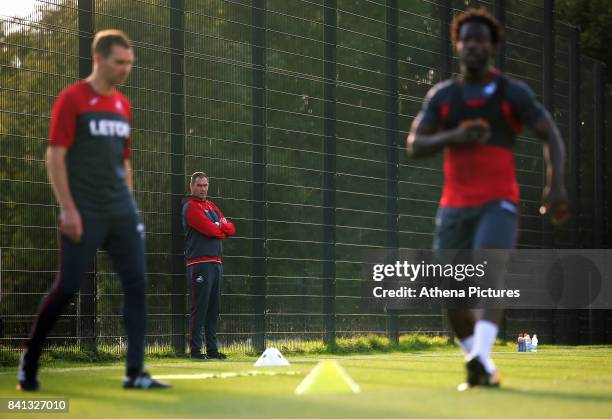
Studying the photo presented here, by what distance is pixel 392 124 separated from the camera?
18.0 m

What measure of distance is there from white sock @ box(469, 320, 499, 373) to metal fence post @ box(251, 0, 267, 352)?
8.95m

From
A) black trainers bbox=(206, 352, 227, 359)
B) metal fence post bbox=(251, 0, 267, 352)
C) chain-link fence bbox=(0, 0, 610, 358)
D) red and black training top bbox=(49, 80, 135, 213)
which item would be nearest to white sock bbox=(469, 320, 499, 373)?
red and black training top bbox=(49, 80, 135, 213)

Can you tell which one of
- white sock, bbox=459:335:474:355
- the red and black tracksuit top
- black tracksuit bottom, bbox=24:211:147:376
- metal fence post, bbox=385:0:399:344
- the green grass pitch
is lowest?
the green grass pitch

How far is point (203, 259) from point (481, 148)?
731cm

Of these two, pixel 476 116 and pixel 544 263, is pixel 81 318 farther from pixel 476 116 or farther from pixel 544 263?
pixel 544 263

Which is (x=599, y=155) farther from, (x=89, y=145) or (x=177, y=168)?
(x=89, y=145)

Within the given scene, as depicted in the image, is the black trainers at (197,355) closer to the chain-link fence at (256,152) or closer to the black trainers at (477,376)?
the chain-link fence at (256,152)

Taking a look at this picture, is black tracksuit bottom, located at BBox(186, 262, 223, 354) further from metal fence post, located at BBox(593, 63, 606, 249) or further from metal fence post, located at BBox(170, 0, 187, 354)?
metal fence post, located at BBox(593, 63, 606, 249)

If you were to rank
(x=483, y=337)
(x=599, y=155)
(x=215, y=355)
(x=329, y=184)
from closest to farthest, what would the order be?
1. (x=483, y=337)
2. (x=215, y=355)
3. (x=329, y=184)
4. (x=599, y=155)

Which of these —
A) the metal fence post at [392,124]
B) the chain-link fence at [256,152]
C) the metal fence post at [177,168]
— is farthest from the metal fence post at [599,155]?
the metal fence post at [177,168]

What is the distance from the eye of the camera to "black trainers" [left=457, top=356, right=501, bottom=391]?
262 inches

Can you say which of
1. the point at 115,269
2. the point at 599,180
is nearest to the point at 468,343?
the point at 115,269

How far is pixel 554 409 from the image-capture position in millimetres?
5598

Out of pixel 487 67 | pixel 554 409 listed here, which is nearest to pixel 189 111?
pixel 487 67
